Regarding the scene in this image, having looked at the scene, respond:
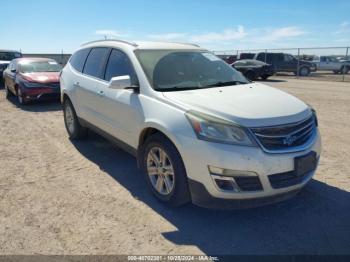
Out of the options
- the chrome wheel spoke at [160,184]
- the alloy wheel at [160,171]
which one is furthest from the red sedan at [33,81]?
the chrome wheel spoke at [160,184]

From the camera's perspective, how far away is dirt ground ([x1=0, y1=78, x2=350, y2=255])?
3.01 metres

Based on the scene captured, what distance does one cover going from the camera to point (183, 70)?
430cm

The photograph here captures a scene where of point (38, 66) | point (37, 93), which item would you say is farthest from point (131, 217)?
point (38, 66)

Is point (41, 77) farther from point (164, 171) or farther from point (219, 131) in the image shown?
point (219, 131)

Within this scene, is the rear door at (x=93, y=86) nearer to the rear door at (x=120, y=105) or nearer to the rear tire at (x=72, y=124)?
the rear door at (x=120, y=105)

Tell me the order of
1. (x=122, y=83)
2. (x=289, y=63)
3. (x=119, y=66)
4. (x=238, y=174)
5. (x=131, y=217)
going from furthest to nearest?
(x=289, y=63) < (x=119, y=66) < (x=122, y=83) < (x=131, y=217) < (x=238, y=174)

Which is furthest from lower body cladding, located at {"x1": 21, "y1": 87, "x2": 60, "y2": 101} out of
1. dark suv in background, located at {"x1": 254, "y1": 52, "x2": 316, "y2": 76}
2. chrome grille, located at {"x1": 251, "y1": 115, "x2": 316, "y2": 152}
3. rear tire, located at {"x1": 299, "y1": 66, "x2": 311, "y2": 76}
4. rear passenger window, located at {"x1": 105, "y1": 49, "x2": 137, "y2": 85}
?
rear tire, located at {"x1": 299, "y1": 66, "x2": 311, "y2": 76}

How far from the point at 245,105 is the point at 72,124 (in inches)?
157

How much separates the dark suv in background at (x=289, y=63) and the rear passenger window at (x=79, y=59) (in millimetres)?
20970

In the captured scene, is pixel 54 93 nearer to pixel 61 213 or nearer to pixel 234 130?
pixel 61 213

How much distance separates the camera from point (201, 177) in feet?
10.2

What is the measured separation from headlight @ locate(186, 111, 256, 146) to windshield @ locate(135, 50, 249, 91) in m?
0.89

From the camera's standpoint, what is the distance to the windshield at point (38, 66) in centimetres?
1093

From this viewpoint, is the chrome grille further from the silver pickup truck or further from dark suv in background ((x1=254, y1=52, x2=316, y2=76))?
the silver pickup truck
